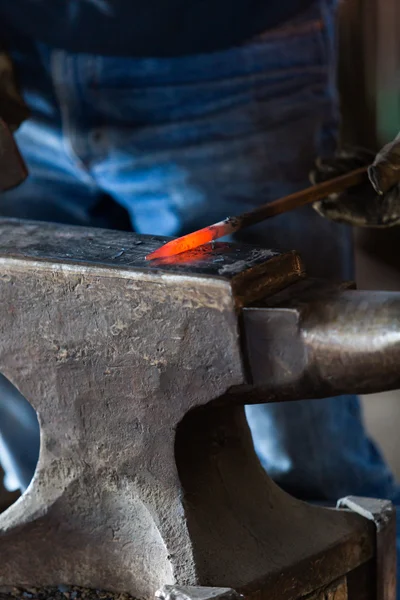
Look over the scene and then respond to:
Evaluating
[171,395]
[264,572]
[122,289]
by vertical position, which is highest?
[122,289]

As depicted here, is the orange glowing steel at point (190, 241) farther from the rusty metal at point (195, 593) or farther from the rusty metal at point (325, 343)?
the rusty metal at point (195, 593)

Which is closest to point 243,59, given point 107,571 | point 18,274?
point 18,274

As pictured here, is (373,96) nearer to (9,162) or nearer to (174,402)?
(9,162)

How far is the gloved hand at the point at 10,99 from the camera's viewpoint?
171cm

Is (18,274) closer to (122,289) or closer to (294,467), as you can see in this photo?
(122,289)

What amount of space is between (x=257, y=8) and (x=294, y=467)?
3.00 ft

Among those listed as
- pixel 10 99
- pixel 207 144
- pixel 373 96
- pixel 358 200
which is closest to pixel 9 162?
pixel 10 99

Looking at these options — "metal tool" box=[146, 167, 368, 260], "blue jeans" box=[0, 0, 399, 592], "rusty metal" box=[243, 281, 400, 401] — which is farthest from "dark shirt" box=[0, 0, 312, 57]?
"rusty metal" box=[243, 281, 400, 401]

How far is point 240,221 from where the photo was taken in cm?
123

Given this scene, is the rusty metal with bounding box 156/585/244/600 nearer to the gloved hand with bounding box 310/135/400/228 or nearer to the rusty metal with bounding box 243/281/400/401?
the rusty metal with bounding box 243/281/400/401

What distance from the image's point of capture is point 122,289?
112cm

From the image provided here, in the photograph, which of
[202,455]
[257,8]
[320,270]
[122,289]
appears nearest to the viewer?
[122,289]

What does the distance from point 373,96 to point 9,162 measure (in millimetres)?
1500

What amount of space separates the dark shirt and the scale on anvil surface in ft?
1.51
